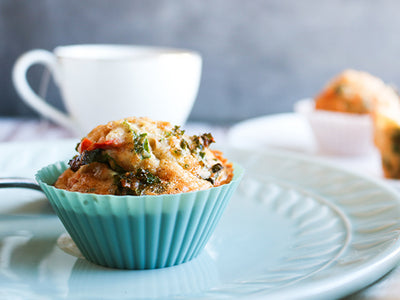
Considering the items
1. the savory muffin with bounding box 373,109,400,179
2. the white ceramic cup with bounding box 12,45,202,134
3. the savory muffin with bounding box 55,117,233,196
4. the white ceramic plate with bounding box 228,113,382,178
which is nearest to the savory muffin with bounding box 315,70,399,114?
the white ceramic plate with bounding box 228,113,382,178

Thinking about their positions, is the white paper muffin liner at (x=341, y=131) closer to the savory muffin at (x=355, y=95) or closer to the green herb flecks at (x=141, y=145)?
the savory muffin at (x=355, y=95)

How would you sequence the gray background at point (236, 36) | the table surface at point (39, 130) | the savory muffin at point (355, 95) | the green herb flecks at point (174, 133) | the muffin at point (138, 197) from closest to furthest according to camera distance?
the muffin at point (138, 197) → the green herb flecks at point (174, 133) → the savory muffin at point (355, 95) → the table surface at point (39, 130) → the gray background at point (236, 36)

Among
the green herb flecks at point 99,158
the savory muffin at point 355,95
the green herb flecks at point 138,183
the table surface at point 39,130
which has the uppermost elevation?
the green herb flecks at point 99,158

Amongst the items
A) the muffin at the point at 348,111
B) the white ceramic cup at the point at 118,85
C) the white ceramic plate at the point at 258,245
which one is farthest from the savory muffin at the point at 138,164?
the muffin at the point at 348,111

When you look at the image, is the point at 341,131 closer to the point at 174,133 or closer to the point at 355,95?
the point at 355,95

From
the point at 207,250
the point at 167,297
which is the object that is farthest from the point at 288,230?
the point at 167,297

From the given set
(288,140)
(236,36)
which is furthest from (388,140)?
(236,36)
